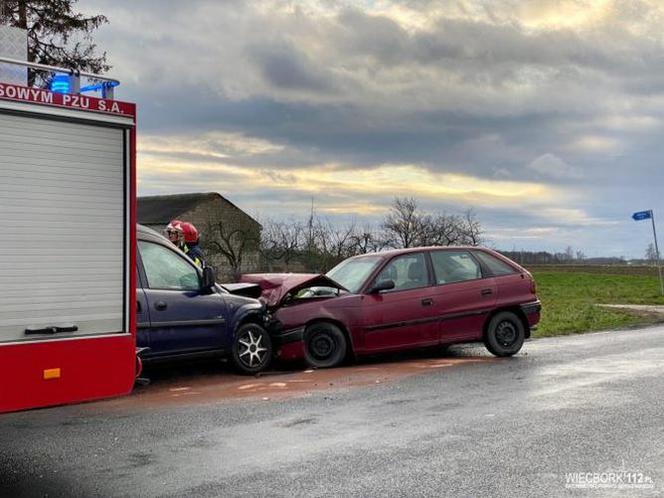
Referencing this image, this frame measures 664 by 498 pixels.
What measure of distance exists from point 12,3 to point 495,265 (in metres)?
14.9

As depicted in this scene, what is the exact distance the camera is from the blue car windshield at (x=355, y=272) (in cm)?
1116

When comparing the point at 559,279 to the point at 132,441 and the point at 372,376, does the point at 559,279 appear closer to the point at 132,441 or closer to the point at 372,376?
the point at 372,376

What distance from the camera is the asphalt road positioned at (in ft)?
17.3

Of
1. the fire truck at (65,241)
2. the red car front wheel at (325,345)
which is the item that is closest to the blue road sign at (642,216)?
the red car front wheel at (325,345)

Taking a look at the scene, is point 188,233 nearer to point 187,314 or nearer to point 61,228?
point 187,314

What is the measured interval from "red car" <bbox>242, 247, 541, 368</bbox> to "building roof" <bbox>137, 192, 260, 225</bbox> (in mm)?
45092

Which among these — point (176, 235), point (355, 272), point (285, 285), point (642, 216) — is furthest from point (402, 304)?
point (642, 216)

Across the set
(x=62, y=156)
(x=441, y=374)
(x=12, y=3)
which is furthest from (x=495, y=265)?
(x=12, y=3)

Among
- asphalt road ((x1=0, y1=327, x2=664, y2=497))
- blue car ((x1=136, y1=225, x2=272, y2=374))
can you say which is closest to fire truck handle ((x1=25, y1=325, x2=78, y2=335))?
asphalt road ((x1=0, y1=327, x2=664, y2=497))

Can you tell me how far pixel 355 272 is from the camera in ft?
37.7

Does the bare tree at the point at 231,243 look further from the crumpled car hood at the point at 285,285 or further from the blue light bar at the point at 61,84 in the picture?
the blue light bar at the point at 61,84

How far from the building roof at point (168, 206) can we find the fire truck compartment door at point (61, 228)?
1973 inches

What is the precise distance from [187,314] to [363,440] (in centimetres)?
363

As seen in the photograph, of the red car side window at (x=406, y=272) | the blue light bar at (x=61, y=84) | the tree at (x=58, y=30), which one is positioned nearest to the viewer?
the blue light bar at (x=61, y=84)
